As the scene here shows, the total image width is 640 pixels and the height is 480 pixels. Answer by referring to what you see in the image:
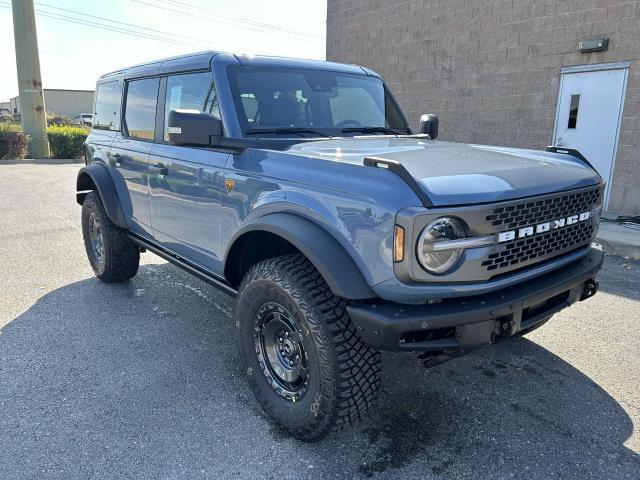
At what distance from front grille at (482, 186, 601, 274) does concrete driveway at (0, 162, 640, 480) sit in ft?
3.09

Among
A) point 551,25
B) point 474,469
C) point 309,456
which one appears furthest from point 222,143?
point 551,25

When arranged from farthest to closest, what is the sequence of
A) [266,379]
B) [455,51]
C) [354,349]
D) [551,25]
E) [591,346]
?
1. [455,51]
2. [551,25]
3. [591,346]
4. [266,379]
5. [354,349]

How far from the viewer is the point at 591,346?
12.3 ft

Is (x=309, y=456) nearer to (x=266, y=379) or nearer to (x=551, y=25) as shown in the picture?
(x=266, y=379)

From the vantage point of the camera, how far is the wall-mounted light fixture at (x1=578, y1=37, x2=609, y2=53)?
25.6ft

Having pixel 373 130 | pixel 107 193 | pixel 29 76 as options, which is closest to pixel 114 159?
pixel 107 193

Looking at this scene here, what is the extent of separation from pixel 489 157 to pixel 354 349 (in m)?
1.38

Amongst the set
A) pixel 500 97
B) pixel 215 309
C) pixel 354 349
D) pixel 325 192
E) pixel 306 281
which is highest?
pixel 500 97

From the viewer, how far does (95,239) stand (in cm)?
521

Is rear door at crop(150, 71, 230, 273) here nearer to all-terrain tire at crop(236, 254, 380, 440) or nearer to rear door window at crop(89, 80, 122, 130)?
all-terrain tire at crop(236, 254, 380, 440)

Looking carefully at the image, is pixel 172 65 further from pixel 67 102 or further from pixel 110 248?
pixel 67 102

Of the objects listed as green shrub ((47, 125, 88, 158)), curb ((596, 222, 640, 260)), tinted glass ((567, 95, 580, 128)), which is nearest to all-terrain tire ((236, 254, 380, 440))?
curb ((596, 222, 640, 260))

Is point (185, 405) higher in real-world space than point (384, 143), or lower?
lower

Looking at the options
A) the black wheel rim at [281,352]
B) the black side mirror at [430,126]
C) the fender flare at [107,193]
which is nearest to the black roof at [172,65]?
the fender flare at [107,193]
